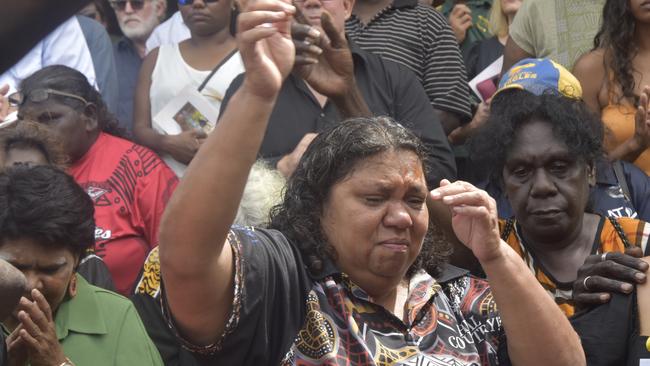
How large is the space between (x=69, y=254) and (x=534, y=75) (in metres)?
2.06

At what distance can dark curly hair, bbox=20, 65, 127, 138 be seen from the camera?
4512mm

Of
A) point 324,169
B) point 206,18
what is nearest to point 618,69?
point 206,18

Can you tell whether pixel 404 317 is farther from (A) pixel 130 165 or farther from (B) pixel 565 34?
(B) pixel 565 34

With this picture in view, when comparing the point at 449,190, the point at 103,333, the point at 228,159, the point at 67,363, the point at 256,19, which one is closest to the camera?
the point at 256,19

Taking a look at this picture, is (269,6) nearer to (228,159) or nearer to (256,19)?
(256,19)

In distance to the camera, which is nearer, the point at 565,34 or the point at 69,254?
the point at 69,254

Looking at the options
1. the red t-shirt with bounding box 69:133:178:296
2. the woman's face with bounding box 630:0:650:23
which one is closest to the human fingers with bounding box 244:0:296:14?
the red t-shirt with bounding box 69:133:178:296

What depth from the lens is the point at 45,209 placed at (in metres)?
3.24

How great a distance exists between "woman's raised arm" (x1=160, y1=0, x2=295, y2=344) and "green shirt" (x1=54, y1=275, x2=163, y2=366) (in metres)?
0.93

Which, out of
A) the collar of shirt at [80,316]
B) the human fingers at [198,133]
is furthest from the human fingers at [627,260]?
the human fingers at [198,133]

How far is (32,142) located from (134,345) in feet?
4.72

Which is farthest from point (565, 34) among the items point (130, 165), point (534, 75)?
point (130, 165)

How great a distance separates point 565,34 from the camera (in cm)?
504

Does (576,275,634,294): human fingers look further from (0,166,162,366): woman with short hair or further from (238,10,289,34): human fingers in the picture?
(238,10,289,34): human fingers
